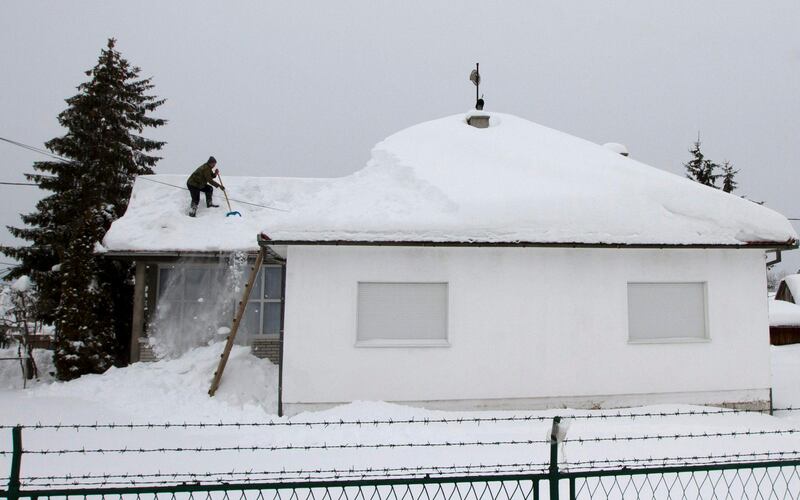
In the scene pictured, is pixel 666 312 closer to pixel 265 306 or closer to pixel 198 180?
pixel 265 306

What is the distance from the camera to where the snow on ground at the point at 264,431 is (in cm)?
581

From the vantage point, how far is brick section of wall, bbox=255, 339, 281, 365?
1157 centimetres

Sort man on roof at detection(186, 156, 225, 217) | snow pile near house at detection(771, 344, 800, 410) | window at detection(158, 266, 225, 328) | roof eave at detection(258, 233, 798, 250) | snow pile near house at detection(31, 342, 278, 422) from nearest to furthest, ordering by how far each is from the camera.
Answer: roof eave at detection(258, 233, 798, 250) < snow pile near house at detection(31, 342, 278, 422) < snow pile near house at detection(771, 344, 800, 410) < window at detection(158, 266, 225, 328) < man on roof at detection(186, 156, 225, 217)

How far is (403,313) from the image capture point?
8.20 meters

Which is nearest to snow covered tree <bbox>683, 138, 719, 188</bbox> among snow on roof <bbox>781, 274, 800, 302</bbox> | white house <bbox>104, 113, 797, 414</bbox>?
snow on roof <bbox>781, 274, 800, 302</bbox>

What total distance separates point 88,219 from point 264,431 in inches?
295

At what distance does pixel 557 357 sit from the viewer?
820 centimetres

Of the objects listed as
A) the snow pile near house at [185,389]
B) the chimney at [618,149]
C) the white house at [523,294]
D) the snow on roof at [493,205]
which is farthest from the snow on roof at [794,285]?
the snow pile near house at [185,389]

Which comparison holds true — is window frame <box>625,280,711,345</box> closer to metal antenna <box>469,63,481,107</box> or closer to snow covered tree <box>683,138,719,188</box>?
metal antenna <box>469,63,481,107</box>

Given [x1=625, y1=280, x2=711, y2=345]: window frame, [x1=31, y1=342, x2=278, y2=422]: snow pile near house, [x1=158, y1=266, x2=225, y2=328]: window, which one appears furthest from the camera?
[x1=158, y1=266, x2=225, y2=328]: window

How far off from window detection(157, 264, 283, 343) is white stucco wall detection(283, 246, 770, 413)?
4129 mm

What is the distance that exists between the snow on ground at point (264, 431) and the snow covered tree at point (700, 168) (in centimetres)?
1874

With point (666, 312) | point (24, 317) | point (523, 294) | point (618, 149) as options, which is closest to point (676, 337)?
point (666, 312)

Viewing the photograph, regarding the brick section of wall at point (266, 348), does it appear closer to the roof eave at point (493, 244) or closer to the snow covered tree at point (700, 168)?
the roof eave at point (493, 244)
